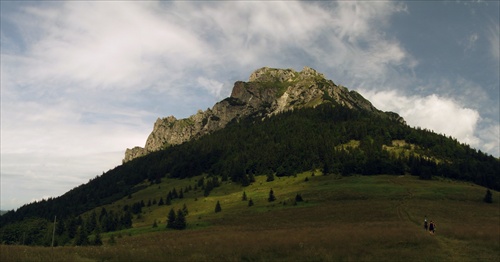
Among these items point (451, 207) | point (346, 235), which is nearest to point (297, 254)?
point (346, 235)

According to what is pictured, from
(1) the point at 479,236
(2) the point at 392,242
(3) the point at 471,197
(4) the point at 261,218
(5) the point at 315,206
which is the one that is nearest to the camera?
(2) the point at 392,242

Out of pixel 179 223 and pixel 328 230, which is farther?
pixel 179 223

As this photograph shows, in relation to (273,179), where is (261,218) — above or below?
below

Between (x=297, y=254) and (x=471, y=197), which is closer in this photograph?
(x=297, y=254)

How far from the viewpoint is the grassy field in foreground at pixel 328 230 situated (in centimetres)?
3509

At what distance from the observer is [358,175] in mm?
159000

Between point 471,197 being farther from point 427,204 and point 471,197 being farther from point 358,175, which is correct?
point 358,175

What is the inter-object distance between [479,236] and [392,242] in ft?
42.7

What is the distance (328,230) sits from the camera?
52.8 metres

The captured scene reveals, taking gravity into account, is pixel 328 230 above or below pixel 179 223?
below

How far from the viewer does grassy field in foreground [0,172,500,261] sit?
35094 millimetres

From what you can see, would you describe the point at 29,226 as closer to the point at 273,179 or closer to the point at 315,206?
the point at 273,179

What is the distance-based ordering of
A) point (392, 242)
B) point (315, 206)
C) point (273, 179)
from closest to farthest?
point (392, 242) → point (315, 206) → point (273, 179)

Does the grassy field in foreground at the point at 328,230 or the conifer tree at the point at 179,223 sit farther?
the conifer tree at the point at 179,223
